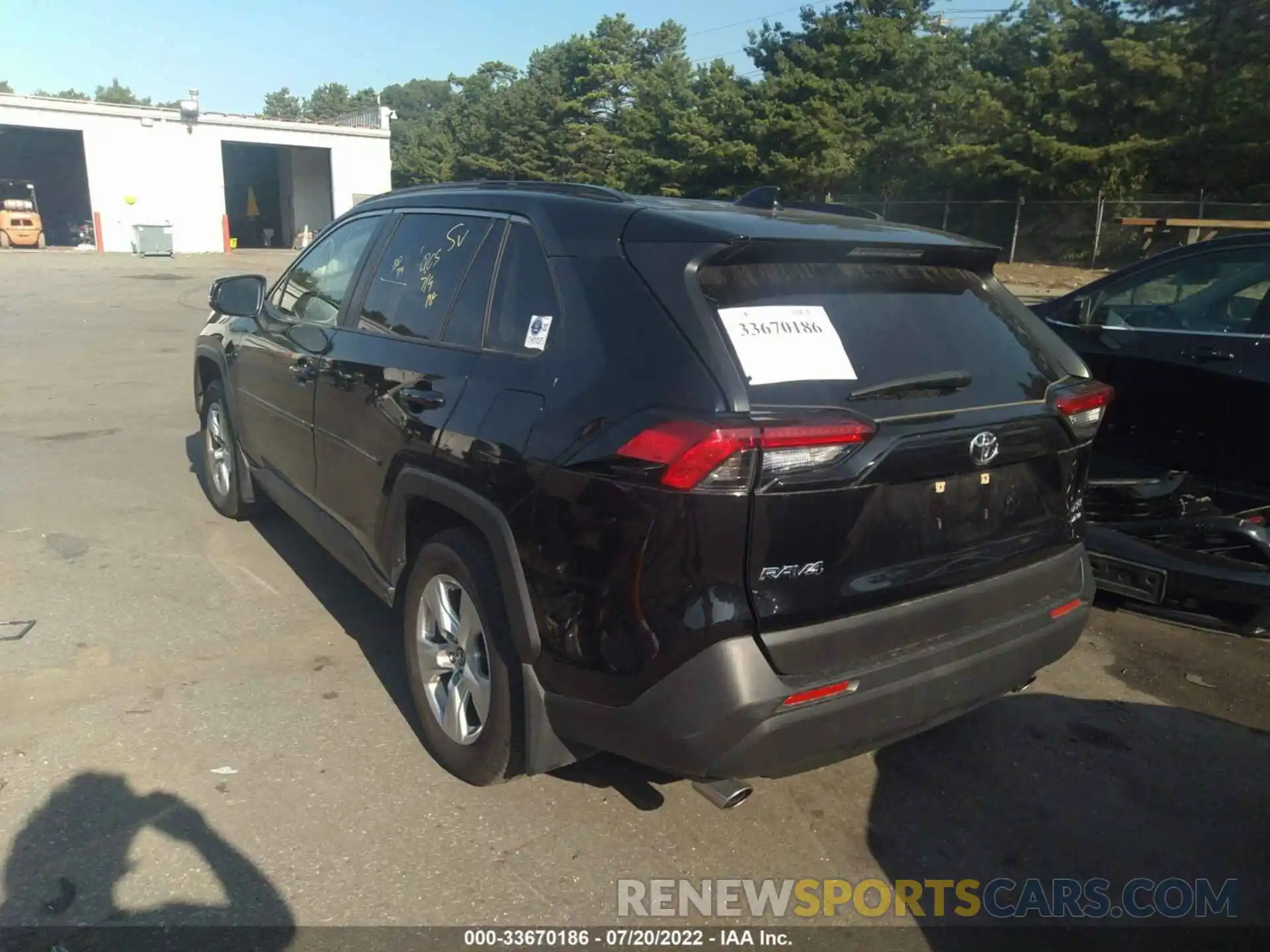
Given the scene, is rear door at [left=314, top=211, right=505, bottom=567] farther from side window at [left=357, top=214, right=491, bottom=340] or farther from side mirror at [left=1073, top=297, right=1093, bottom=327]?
side mirror at [left=1073, top=297, right=1093, bottom=327]

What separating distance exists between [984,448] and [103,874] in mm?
2741

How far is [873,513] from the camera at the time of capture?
2561 millimetres

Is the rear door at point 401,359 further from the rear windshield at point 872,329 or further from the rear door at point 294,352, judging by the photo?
the rear windshield at point 872,329

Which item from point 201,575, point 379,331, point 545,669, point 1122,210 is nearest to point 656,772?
point 545,669

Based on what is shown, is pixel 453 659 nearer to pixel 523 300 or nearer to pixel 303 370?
pixel 523 300

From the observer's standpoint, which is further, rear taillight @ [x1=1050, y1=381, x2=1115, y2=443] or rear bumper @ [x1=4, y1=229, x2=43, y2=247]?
rear bumper @ [x1=4, y1=229, x2=43, y2=247]

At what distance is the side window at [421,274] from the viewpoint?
348 cm

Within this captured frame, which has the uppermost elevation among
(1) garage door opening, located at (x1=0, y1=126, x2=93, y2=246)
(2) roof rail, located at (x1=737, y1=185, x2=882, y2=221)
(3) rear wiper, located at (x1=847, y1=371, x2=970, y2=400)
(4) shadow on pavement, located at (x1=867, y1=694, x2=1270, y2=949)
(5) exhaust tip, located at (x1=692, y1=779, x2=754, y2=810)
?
(1) garage door opening, located at (x1=0, y1=126, x2=93, y2=246)

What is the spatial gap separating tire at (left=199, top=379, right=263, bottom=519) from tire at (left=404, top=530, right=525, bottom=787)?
2.64 m

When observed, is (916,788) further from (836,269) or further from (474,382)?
(474,382)

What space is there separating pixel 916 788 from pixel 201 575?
12.0ft

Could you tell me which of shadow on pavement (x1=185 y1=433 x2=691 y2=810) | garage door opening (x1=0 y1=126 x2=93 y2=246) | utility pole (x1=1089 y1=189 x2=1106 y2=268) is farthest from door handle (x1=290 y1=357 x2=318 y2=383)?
garage door opening (x1=0 y1=126 x2=93 y2=246)

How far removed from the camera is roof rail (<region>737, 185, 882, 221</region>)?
137 inches

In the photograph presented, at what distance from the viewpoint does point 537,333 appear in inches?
116
